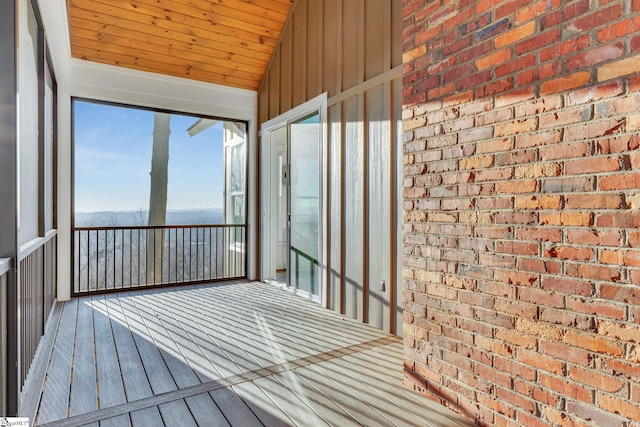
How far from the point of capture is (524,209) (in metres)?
1.58

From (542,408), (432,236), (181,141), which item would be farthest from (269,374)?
(181,141)

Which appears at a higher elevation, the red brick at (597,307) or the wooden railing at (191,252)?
the red brick at (597,307)

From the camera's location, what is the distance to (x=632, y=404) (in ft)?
4.17

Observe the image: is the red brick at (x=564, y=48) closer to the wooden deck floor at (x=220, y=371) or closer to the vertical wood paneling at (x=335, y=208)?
the wooden deck floor at (x=220, y=371)

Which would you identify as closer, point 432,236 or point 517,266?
point 517,266

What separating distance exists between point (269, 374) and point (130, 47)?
13.2 feet

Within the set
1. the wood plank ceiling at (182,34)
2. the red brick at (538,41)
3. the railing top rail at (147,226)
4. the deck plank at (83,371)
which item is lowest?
the deck plank at (83,371)

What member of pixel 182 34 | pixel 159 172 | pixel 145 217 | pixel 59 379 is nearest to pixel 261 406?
pixel 59 379

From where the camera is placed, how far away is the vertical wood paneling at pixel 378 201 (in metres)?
3.18

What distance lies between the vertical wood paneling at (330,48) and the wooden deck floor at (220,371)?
2368 millimetres

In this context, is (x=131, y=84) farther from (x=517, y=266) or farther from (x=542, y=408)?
(x=542, y=408)

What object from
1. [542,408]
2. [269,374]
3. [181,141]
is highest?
[181,141]

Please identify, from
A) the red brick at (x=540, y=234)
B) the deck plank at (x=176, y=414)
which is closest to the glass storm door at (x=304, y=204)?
the deck plank at (x=176, y=414)

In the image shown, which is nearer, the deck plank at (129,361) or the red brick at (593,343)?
the red brick at (593,343)
